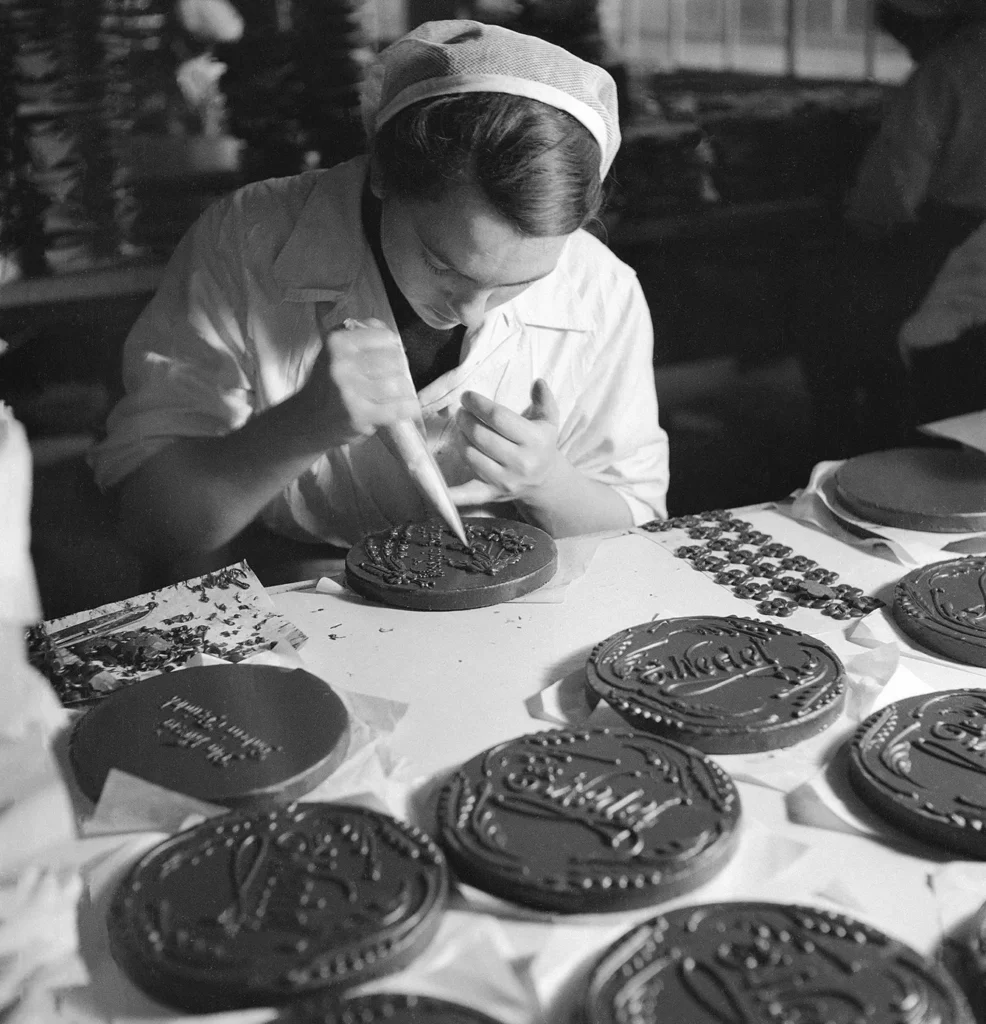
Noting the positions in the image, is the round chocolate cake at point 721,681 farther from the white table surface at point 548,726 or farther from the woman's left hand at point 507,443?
the woman's left hand at point 507,443

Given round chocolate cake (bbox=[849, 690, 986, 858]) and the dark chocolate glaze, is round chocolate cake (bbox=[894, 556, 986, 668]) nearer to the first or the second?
round chocolate cake (bbox=[849, 690, 986, 858])

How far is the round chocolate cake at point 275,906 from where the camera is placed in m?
0.83

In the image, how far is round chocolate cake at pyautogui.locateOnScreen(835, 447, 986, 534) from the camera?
1.76 meters

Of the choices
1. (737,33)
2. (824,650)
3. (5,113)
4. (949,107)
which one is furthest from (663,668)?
(949,107)

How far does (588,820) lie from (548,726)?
0.24 meters

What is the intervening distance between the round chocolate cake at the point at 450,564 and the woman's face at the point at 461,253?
0.32m

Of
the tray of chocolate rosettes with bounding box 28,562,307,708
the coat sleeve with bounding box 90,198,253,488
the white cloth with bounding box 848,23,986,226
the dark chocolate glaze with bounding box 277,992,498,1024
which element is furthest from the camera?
the white cloth with bounding box 848,23,986,226

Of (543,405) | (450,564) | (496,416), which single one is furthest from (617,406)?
(450,564)

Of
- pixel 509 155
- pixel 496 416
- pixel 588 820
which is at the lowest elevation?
pixel 588 820

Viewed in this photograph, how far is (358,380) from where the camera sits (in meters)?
1.46

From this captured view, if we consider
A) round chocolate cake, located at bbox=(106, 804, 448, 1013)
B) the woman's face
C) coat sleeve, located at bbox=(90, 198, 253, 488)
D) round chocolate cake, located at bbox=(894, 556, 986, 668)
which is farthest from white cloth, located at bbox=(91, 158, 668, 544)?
round chocolate cake, located at bbox=(106, 804, 448, 1013)

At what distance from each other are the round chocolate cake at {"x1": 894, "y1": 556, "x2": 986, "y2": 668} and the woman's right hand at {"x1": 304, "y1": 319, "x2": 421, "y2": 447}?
709 millimetres

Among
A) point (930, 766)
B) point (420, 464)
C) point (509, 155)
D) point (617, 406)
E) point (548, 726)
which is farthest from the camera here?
point (617, 406)

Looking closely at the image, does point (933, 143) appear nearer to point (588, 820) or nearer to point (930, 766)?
point (930, 766)
